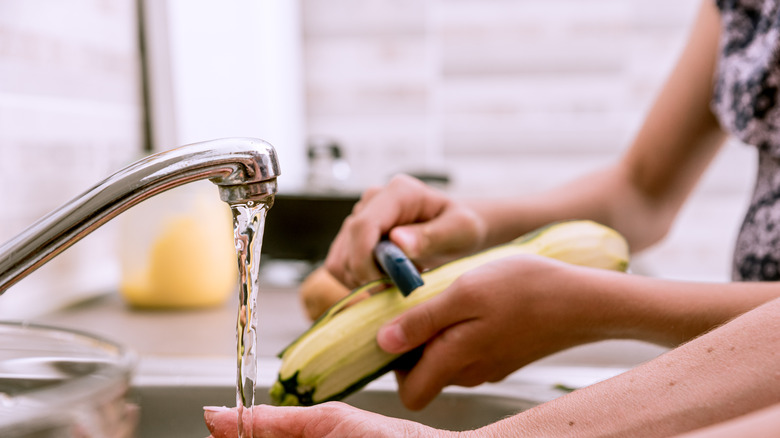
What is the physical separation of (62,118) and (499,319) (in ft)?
2.53

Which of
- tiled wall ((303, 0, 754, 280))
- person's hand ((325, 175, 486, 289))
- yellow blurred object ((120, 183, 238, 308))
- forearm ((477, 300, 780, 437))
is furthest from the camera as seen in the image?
tiled wall ((303, 0, 754, 280))

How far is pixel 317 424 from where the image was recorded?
1.37 ft

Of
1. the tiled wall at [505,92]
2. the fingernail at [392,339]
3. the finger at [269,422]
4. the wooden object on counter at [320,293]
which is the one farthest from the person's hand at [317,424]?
the tiled wall at [505,92]

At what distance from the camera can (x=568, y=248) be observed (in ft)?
2.10

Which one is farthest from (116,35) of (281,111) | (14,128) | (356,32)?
(356,32)

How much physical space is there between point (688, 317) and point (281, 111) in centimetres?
164

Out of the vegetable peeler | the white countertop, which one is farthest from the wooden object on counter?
the vegetable peeler

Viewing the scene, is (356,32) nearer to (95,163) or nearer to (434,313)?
(95,163)

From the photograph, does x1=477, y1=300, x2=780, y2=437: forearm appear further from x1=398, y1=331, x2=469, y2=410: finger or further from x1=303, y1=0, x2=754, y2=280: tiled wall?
x1=303, y1=0, x2=754, y2=280: tiled wall

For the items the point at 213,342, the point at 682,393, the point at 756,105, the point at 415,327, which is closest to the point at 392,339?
the point at 415,327

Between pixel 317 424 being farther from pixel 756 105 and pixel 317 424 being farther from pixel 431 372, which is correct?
pixel 756 105

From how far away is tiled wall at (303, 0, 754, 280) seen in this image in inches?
83.8

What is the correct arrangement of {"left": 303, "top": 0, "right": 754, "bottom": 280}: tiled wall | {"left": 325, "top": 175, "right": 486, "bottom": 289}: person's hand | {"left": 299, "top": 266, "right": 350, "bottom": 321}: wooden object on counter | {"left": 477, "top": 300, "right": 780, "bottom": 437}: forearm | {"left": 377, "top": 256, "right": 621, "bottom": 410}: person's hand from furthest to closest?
1. {"left": 303, "top": 0, "right": 754, "bottom": 280}: tiled wall
2. {"left": 299, "top": 266, "right": 350, "bottom": 321}: wooden object on counter
3. {"left": 325, "top": 175, "right": 486, "bottom": 289}: person's hand
4. {"left": 377, "top": 256, "right": 621, "bottom": 410}: person's hand
5. {"left": 477, "top": 300, "right": 780, "bottom": 437}: forearm

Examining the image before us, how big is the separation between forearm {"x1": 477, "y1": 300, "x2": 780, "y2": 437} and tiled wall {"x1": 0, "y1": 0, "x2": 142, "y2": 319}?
2.48 feet
